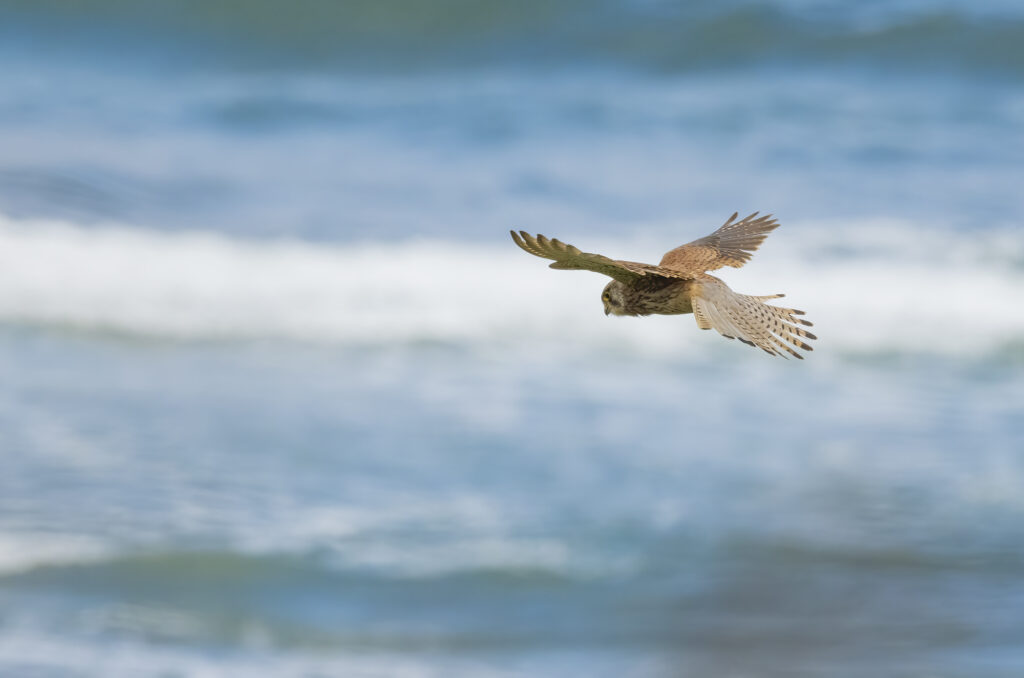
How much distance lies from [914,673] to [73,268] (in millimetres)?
7856

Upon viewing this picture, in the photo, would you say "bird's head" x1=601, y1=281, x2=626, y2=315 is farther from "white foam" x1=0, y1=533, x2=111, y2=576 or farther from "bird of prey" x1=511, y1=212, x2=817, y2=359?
"white foam" x1=0, y1=533, x2=111, y2=576

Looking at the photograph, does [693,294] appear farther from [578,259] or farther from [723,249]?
[723,249]

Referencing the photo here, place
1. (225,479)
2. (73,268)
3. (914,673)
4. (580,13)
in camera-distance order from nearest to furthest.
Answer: (914,673), (225,479), (73,268), (580,13)

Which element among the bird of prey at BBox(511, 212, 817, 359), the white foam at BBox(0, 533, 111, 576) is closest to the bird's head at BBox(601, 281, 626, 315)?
the bird of prey at BBox(511, 212, 817, 359)

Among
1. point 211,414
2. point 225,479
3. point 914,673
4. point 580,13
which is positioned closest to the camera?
point 914,673

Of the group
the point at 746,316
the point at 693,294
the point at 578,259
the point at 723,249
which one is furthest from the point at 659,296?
the point at 723,249

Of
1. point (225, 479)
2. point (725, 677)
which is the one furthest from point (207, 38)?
point (725, 677)

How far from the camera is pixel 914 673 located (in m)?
6.72

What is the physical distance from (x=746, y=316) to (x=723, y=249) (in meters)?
0.88

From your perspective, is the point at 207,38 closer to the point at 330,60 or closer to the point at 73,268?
the point at 330,60

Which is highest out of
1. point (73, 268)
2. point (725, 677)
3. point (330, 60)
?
point (330, 60)

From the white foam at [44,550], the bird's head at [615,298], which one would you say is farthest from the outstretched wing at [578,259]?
the white foam at [44,550]

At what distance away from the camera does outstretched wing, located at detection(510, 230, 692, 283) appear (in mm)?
3463

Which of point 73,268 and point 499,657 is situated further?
point 73,268
